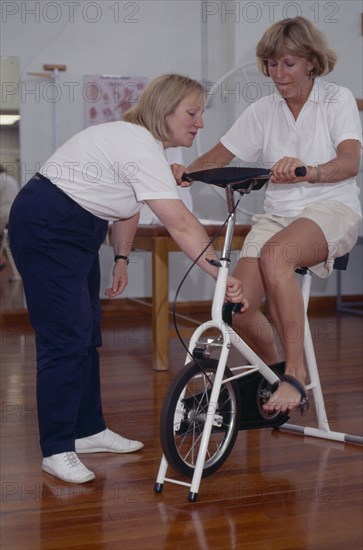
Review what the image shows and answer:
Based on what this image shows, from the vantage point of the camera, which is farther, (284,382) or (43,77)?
(43,77)

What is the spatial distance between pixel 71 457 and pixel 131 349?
199 cm

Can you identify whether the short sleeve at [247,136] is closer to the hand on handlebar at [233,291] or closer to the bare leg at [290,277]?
the bare leg at [290,277]

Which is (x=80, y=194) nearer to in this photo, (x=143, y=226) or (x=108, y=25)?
(x=143, y=226)

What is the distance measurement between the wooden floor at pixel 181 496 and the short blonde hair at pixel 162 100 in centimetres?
93

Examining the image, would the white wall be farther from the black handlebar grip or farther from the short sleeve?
the black handlebar grip

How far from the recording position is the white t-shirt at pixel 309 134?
2.38 meters

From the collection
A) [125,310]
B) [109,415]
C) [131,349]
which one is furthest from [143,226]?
[125,310]

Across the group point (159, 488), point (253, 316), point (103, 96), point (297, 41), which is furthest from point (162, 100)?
point (103, 96)

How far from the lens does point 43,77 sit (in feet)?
16.2

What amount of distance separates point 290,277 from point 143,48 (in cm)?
320

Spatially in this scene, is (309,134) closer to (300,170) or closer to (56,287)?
(300,170)

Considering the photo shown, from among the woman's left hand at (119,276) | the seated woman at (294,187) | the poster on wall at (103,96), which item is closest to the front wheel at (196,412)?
the seated woman at (294,187)

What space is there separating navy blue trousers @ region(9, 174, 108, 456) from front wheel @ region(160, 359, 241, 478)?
0.32 meters

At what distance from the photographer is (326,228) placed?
2.30 metres
